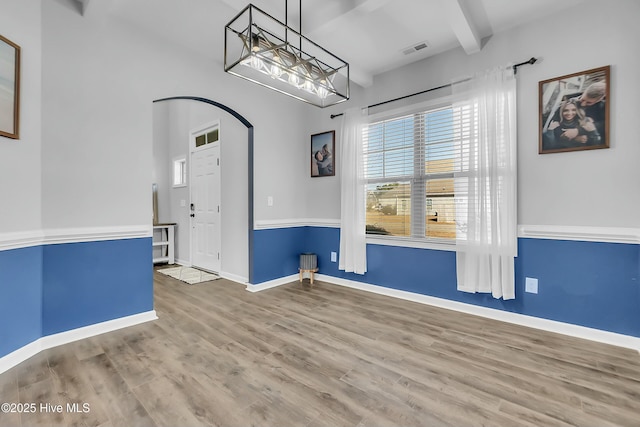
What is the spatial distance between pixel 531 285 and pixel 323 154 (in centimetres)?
283

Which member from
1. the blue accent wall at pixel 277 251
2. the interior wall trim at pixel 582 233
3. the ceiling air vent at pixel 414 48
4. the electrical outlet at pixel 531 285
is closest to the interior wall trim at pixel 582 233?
the interior wall trim at pixel 582 233

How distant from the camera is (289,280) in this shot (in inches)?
160

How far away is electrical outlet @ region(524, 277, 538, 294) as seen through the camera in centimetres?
259

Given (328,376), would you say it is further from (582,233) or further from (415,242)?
(582,233)

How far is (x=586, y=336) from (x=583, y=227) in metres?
0.89

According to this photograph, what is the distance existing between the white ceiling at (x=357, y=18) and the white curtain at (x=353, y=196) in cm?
88

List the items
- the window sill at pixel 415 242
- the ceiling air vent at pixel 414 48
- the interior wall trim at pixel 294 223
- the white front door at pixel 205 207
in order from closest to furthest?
1. the ceiling air vent at pixel 414 48
2. the window sill at pixel 415 242
3. the interior wall trim at pixel 294 223
4. the white front door at pixel 205 207

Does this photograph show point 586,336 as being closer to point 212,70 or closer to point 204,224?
point 212,70

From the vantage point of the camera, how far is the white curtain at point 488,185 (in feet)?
8.63

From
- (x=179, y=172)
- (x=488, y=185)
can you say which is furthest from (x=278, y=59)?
(x=179, y=172)

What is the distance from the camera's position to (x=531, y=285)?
8.54ft

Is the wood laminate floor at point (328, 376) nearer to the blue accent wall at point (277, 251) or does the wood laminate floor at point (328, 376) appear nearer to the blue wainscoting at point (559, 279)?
the blue wainscoting at point (559, 279)

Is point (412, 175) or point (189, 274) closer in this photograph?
point (412, 175)

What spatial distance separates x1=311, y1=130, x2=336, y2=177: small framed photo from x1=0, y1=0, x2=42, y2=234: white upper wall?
289 cm
